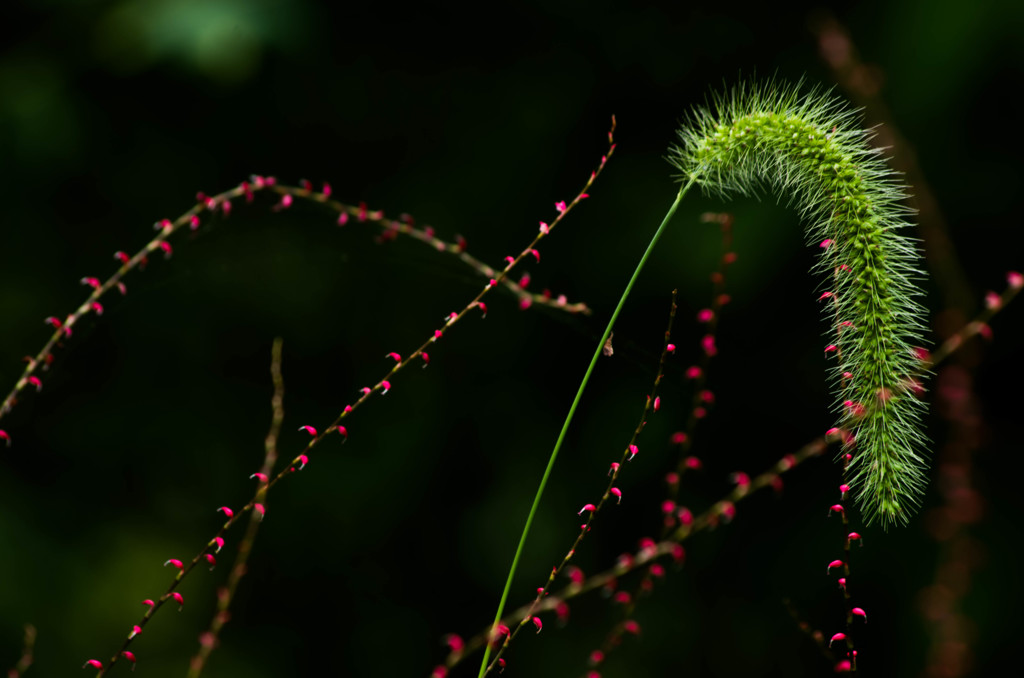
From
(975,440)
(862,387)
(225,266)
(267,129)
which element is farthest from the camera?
(267,129)

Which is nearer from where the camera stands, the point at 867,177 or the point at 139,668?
the point at 867,177

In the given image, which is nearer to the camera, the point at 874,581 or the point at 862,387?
the point at 862,387

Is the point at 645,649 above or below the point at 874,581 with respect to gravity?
below

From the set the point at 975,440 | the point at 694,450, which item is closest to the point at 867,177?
the point at 975,440

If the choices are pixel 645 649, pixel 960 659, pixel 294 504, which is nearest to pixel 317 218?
pixel 294 504

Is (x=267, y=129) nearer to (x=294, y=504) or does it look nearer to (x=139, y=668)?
(x=294, y=504)

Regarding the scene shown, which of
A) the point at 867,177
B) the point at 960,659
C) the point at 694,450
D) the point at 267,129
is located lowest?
the point at 960,659

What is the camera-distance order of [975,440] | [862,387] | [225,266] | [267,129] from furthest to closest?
1. [267,129]
2. [225,266]
3. [862,387]
4. [975,440]

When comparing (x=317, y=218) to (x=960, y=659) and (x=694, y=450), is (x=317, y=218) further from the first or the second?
(x=960, y=659)

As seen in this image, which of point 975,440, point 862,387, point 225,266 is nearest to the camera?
point 975,440
